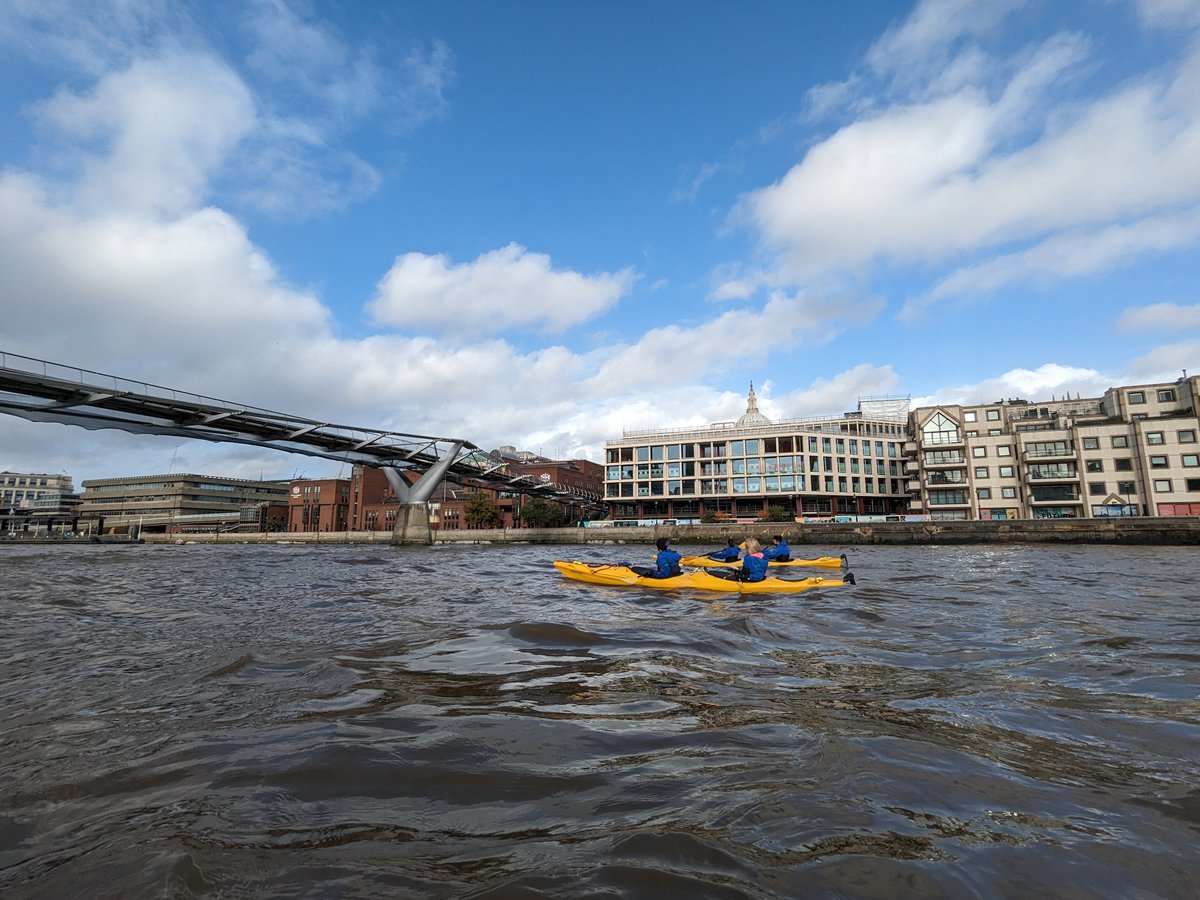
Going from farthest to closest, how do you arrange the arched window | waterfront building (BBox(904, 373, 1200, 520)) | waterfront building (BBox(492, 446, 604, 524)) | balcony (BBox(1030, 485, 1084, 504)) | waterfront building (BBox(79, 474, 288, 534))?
waterfront building (BBox(79, 474, 288, 534))
waterfront building (BBox(492, 446, 604, 524))
the arched window
balcony (BBox(1030, 485, 1084, 504))
waterfront building (BBox(904, 373, 1200, 520))

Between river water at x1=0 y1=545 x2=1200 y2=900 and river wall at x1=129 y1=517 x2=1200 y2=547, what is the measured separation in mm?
37771

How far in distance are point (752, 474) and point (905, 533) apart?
34227mm

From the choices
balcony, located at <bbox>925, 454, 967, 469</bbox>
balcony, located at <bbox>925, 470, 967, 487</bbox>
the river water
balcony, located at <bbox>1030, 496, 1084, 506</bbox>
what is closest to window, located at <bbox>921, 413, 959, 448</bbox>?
balcony, located at <bbox>925, 454, 967, 469</bbox>

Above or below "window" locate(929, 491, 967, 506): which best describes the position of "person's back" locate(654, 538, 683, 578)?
below

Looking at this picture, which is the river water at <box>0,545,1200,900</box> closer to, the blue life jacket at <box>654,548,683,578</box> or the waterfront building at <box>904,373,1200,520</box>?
the blue life jacket at <box>654,548,683,578</box>

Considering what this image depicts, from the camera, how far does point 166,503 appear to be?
12619cm

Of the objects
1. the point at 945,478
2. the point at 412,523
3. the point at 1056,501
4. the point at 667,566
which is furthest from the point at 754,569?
the point at 945,478

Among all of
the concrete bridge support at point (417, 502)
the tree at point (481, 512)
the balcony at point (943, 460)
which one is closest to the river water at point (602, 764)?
the concrete bridge support at point (417, 502)

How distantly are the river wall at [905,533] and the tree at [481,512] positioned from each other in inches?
463

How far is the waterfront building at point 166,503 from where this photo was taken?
12306cm

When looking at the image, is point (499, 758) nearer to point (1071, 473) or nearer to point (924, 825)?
point (924, 825)

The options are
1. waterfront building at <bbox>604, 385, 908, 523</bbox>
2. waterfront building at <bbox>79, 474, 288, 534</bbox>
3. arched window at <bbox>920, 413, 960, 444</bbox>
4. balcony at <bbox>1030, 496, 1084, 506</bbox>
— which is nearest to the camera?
balcony at <bbox>1030, 496, 1084, 506</bbox>

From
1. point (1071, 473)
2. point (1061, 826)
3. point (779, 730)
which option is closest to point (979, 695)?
point (779, 730)

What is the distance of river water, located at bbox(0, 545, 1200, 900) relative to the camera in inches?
101
